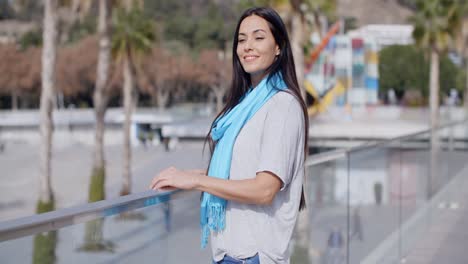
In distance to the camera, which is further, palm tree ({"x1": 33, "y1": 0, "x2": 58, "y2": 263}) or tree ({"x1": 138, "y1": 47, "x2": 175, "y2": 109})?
tree ({"x1": 138, "y1": 47, "x2": 175, "y2": 109})

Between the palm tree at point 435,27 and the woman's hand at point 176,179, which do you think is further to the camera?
the palm tree at point 435,27

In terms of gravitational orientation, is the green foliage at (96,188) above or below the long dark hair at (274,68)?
below

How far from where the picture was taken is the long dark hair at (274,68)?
9.55 feet

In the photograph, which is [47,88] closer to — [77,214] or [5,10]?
[77,214]

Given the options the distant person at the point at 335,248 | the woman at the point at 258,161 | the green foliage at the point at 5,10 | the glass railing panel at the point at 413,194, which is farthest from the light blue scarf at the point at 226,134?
the green foliage at the point at 5,10

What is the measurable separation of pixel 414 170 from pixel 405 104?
3244 inches

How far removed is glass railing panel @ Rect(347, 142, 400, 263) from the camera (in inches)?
260

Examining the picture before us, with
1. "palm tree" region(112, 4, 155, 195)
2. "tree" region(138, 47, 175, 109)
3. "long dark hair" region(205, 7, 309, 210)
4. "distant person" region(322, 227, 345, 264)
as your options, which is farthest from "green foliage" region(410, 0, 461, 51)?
"tree" region(138, 47, 175, 109)

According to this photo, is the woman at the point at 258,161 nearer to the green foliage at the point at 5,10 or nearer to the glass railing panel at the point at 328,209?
the glass railing panel at the point at 328,209

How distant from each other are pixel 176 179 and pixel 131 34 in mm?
34876

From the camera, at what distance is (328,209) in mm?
6547

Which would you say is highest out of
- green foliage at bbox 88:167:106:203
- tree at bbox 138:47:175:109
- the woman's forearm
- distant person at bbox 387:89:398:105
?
tree at bbox 138:47:175:109

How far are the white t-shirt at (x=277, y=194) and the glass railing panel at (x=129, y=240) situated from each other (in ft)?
1.67

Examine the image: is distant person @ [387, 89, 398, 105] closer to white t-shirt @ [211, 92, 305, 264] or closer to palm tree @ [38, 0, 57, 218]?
palm tree @ [38, 0, 57, 218]
